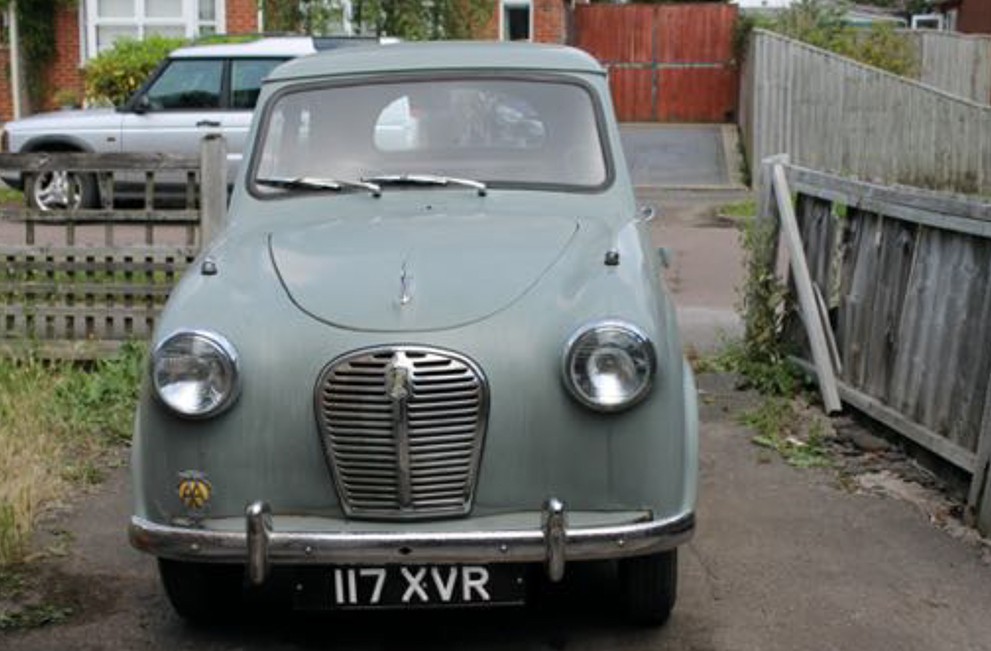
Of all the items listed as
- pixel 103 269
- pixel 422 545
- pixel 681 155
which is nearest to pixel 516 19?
pixel 681 155

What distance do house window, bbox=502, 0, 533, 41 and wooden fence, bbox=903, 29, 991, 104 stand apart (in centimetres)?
660

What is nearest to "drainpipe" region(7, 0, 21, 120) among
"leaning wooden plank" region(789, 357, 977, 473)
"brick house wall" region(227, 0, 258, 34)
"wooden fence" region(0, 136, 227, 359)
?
"brick house wall" region(227, 0, 258, 34)

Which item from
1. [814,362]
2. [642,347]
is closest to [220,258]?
[642,347]

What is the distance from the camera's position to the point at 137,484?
4055mm

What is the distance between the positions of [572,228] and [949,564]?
6.39 ft

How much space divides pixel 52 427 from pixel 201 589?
2540mm

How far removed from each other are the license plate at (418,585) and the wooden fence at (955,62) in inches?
824

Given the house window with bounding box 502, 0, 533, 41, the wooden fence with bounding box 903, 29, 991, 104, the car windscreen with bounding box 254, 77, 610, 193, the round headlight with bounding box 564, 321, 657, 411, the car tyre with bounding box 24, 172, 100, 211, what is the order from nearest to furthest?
1. the round headlight with bounding box 564, 321, 657, 411
2. the car windscreen with bounding box 254, 77, 610, 193
3. the car tyre with bounding box 24, 172, 100, 211
4. the wooden fence with bounding box 903, 29, 991, 104
5. the house window with bounding box 502, 0, 533, 41

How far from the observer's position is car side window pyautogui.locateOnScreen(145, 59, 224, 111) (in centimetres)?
1491

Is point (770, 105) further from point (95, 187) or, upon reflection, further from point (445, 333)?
point (445, 333)

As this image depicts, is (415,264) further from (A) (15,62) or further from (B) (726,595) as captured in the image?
(A) (15,62)

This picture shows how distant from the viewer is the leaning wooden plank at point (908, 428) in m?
5.60

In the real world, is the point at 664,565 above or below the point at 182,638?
above

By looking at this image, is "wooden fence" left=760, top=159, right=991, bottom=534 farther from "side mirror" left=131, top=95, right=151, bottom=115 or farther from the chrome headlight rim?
"side mirror" left=131, top=95, right=151, bottom=115
